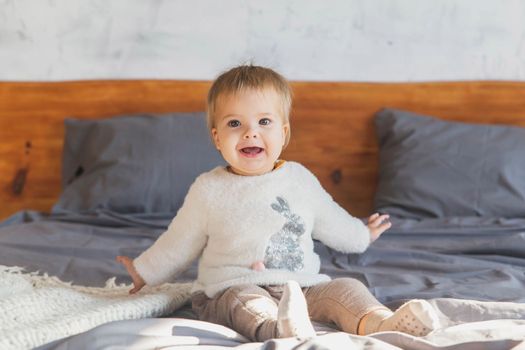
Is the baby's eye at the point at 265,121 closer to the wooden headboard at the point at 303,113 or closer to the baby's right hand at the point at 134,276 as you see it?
the baby's right hand at the point at 134,276

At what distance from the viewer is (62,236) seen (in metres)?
2.07

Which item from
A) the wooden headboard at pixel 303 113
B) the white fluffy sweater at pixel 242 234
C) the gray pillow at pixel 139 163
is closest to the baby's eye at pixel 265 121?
the white fluffy sweater at pixel 242 234

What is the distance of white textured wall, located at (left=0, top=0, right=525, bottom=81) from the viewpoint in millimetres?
2555

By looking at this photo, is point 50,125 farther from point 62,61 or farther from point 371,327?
point 371,327

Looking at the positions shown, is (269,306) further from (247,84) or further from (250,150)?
(247,84)

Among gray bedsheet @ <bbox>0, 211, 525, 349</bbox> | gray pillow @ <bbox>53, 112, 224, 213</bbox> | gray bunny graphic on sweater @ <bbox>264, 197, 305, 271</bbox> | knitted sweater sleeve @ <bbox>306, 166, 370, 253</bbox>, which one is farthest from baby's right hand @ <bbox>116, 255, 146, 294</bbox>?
gray pillow @ <bbox>53, 112, 224, 213</bbox>

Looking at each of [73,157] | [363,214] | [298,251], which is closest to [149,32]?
[73,157]

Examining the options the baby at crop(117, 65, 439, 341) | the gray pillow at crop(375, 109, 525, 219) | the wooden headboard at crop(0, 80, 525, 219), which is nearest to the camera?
the baby at crop(117, 65, 439, 341)

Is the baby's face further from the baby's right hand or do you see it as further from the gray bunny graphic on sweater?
the baby's right hand

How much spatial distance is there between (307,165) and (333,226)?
937mm

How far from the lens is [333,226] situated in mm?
1612

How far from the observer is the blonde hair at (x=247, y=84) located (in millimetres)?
1502

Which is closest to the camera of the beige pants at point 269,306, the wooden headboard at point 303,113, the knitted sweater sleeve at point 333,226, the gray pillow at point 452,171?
the beige pants at point 269,306

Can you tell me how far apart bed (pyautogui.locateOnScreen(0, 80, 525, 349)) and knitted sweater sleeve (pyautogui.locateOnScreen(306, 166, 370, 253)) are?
11 cm
